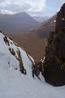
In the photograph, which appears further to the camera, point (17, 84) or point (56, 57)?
point (56, 57)

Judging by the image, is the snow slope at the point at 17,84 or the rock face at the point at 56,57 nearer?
the snow slope at the point at 17,84

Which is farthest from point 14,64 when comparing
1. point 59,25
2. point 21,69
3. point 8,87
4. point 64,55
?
point 59,25

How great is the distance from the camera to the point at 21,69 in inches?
997

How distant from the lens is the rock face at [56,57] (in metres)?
27.4

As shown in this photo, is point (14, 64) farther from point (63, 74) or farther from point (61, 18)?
point (61, 18)

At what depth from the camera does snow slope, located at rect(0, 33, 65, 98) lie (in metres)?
20.7

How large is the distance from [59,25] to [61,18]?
44.1 inches

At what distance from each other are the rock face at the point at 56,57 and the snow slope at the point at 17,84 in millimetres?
1211

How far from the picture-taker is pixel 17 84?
22188 millimetres

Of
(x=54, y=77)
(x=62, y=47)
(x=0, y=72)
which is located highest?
(x=0, y=72)

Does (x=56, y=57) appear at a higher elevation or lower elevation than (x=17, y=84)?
lower

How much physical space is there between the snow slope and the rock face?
1.21 m

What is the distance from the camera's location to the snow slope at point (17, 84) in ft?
67.8

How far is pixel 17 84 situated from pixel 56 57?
7.80m
